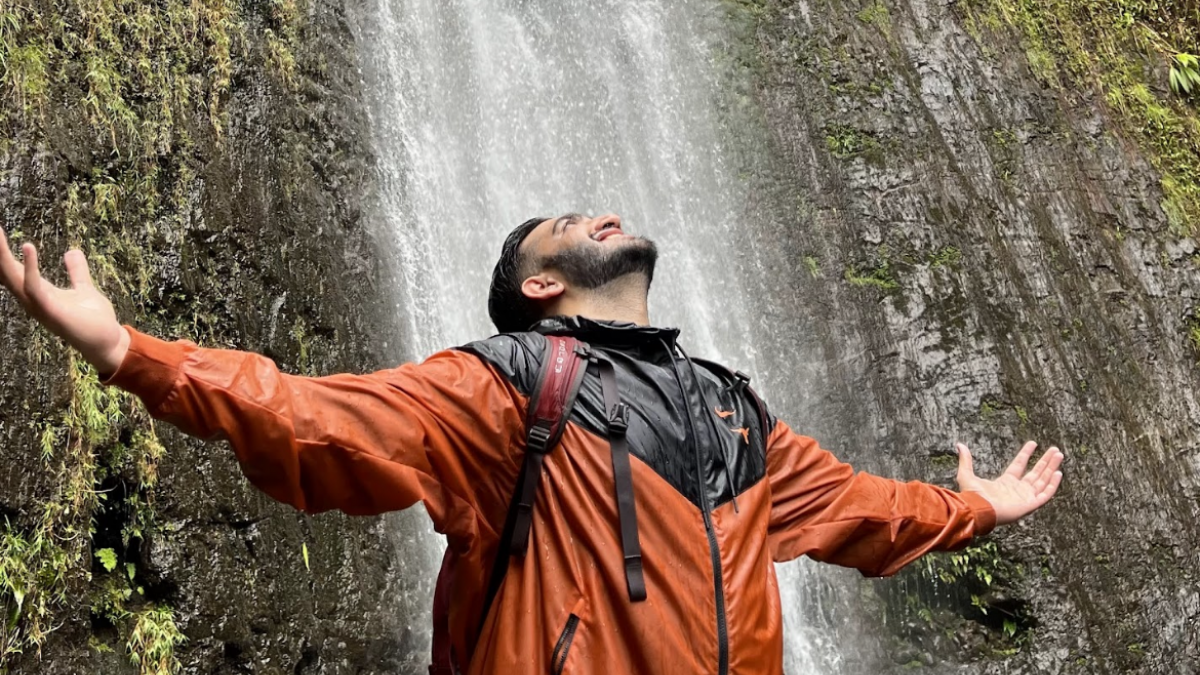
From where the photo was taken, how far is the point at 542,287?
2727 millimetres

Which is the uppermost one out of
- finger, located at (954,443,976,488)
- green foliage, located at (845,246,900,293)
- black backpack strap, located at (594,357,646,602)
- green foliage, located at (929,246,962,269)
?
black backpack strap, located at (594,357,646,602)

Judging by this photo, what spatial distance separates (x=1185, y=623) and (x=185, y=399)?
7129 millimetres

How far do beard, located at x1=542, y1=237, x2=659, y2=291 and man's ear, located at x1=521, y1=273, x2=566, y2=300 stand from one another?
0.03m

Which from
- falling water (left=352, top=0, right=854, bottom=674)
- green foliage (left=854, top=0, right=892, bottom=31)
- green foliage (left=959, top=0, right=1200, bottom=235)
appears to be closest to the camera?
falling water (left=352, top=0, right=854, bottom=674)

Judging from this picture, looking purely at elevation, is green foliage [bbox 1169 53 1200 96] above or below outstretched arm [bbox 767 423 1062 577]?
below

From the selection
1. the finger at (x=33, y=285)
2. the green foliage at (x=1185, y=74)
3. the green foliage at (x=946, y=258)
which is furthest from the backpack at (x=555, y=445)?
the green foliage at (x=1185, y=74)

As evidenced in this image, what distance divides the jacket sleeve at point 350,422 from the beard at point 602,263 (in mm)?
550

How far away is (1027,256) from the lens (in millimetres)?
8086

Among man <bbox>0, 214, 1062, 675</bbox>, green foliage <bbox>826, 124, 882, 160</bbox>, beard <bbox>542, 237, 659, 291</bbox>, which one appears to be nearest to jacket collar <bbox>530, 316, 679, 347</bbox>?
man <bbox>0, 214, 1062, 675</bbox>

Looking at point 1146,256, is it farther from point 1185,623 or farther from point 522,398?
point 522,398

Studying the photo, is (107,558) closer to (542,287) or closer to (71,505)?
(71,505)

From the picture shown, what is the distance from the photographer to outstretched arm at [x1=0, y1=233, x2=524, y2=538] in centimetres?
173

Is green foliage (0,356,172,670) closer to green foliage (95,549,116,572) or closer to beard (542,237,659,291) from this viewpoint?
green foliage (95,549,116,572)

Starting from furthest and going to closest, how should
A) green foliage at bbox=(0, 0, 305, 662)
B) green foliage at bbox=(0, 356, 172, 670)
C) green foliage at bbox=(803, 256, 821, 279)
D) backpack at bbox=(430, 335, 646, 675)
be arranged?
1. green foliage at bbox=(803, 256, 821, 279)
2. green foliage at bbox=(0, 0, 305, 662)
3. green foliage at bbox=(0, 356, 172, 670)
4. backpack at bbox=(430, 335, 646, 675)
